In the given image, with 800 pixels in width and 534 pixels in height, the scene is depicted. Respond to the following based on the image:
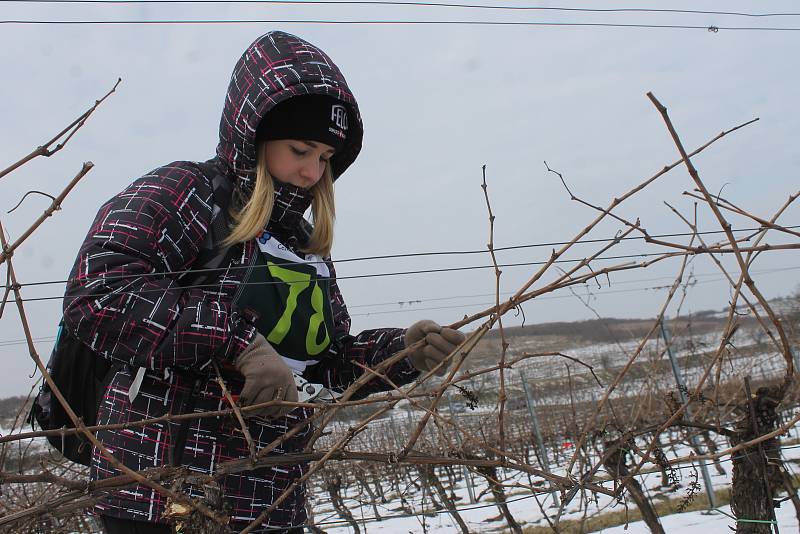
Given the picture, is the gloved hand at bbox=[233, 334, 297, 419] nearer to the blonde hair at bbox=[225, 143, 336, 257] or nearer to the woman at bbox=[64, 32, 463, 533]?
the woman at bbox=[64, 32, 463, 533]

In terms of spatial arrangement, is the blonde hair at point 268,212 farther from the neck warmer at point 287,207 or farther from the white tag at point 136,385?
the white tag at point 136,385

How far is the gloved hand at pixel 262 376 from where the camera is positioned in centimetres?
126

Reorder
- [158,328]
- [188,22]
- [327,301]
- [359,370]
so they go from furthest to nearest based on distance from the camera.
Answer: [188,22] < [359,370] < [327,301] < [158,328]

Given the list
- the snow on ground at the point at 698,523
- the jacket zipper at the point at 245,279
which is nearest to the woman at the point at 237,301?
the jacket zipper at the point at 245,279

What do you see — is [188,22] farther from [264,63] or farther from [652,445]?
[652,445]

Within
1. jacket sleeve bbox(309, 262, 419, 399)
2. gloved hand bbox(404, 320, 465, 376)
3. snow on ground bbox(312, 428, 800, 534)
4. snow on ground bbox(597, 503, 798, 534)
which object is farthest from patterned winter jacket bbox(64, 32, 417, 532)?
snow on ground bbox(597, 503, 798, 534)

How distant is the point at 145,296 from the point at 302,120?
600 mm

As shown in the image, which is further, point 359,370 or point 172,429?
point 359,370

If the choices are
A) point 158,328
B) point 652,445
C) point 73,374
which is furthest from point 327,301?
point 652,445

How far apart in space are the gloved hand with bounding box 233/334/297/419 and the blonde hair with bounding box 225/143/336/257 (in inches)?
10.0

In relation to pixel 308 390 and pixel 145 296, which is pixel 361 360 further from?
pixel 145 296

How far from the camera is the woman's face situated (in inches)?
62.9

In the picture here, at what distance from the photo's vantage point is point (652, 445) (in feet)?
5.32

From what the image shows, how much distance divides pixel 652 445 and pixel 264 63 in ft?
4.20
